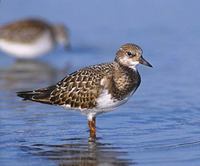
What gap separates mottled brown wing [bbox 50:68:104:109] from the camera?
860 centimetres

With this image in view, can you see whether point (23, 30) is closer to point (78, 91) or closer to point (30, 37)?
point (30, 37)

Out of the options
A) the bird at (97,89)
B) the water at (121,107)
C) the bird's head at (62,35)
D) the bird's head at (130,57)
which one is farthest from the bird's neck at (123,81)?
the bird's head at (62,35)

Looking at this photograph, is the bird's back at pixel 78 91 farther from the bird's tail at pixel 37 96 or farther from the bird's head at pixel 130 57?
the bird's head at pixel 130 57

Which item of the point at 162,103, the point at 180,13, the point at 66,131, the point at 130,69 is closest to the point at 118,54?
the point at 130,69

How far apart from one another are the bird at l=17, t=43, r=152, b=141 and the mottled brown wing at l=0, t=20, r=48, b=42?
5602 mm

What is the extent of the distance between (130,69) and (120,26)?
666cm

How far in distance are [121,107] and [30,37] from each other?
4.76m

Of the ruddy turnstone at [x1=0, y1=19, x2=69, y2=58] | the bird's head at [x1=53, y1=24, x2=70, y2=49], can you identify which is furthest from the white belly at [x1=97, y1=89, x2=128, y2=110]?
the bird's head at [x1=53, y1=24, x2=70, y2=49]

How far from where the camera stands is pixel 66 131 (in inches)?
354

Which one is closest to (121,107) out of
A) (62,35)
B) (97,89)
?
(97,89)

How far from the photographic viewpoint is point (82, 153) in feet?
26.2

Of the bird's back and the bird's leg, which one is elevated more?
the bird's back

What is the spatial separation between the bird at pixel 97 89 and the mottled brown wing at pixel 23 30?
5602 mm

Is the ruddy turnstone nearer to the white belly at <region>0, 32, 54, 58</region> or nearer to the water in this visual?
the white belly at <region>0, 32, 54, 58</region>
